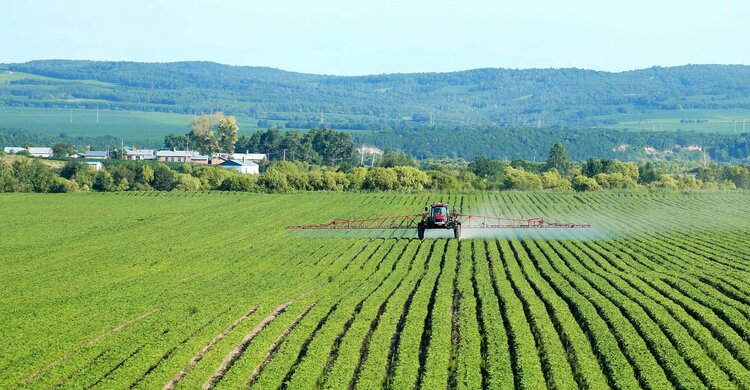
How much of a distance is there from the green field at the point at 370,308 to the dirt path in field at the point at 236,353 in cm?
9

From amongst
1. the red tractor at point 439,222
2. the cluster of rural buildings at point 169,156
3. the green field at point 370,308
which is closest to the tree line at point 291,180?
the cluster of rural buildings at point 169,156

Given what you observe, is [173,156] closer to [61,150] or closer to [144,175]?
[61,150]

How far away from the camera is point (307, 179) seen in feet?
351

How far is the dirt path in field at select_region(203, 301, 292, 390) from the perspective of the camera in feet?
75.7

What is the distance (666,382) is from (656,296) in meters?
11.5

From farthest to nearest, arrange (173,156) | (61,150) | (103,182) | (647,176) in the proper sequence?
(173,156), (61,150), (647,176), (103,182)

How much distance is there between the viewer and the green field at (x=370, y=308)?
23688 millimetres

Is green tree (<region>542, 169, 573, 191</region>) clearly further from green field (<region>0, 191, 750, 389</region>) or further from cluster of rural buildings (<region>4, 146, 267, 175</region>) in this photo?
green field (<region>0, 191, 750, 389</region>)

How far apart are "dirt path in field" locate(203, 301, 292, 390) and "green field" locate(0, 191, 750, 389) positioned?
0.31ft

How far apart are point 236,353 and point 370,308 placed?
266 inches

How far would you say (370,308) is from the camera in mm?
31469

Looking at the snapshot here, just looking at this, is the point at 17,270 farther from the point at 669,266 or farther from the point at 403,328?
the point at 669,266

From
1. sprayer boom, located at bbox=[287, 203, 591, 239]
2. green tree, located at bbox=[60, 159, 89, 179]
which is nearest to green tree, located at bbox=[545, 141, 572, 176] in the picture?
green tree, located at bbox=[60, 159, 89, 179]

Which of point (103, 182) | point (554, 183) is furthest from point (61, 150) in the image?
point (554, 183)
